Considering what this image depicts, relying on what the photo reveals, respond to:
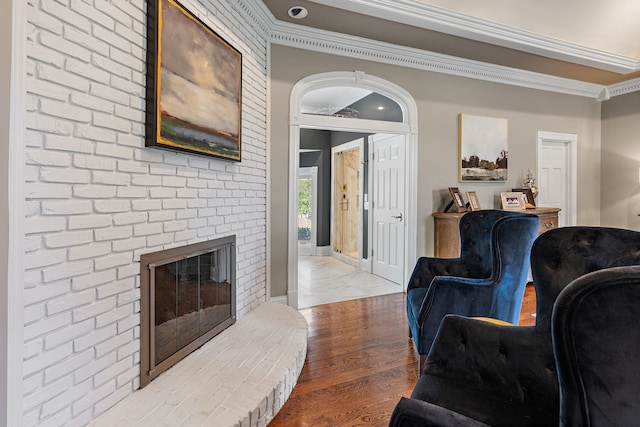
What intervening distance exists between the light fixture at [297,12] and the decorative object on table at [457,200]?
8.05ft

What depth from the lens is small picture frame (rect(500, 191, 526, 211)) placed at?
13.8 feet

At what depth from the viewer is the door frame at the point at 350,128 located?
3381mm

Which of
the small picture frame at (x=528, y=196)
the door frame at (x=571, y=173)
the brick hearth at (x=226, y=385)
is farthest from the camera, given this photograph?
the door frame at (x=571, y=173)

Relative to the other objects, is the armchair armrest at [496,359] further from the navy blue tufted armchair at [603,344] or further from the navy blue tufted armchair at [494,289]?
the navy blue tufted armchair at [494,289]

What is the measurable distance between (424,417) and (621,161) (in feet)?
18.9

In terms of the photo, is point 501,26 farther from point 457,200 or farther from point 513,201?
point 513,201

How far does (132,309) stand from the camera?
5.36ft

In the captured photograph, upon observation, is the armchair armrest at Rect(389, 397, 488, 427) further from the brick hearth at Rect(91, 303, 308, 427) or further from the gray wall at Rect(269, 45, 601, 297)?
the gray wall at Rect(269, 45, 601, 297)

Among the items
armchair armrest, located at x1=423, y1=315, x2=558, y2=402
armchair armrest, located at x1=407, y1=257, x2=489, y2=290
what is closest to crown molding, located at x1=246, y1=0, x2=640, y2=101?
armchair armrest, located at x1=407, y1=257, x2=489, y2=290

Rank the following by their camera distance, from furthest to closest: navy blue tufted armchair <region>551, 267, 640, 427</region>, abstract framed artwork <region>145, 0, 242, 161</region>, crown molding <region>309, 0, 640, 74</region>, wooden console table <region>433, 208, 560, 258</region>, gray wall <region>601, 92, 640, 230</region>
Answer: gray wall <region>601, 92, 640, 230</region>
wooden console table <region>433, 208, 560, 258</region>
crown molding <region>309, 0, 640, 74</region>
abstract framed artwork <region>145, 0, 242, 161</region>
navy blue tufted armchair <region>551, 267, 640, 427</region>

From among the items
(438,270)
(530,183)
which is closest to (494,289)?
(438,270)

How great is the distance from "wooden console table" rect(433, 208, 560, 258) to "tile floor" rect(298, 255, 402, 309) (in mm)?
733

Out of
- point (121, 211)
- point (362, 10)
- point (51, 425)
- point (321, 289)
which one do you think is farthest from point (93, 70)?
point (321, 289)

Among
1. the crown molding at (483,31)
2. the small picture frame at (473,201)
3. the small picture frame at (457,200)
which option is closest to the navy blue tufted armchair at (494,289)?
the small picture frame at (457,200)
